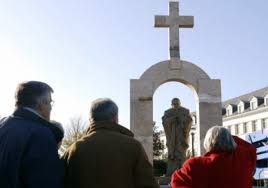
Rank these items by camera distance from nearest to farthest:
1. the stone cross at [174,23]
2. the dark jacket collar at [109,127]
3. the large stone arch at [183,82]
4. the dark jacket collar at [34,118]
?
the dark jacket collar at [34,118] < the dark jacket collar at [109,127] < the large stone arch at [183,82] < the stone cross at [174,23]

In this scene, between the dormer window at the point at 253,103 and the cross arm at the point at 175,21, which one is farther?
the dormer window at the point at 253,103

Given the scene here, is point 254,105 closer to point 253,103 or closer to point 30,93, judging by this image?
point 253,103

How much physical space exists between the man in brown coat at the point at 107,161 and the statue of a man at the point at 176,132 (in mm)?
9304

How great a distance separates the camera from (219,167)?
4.08 m

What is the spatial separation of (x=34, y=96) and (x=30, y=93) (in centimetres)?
4

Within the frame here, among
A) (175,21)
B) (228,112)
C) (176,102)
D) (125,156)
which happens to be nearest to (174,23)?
(175,21)

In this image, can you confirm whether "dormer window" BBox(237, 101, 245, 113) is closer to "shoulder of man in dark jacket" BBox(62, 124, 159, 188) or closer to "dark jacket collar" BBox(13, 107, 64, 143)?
"shoulder of man in dark jacket" BBox(62, 124, 159, 188)

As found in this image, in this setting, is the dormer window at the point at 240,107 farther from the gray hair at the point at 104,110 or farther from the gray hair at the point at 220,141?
the gray hair at the point at 104,110

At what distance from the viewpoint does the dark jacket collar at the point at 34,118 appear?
3325 millimetres

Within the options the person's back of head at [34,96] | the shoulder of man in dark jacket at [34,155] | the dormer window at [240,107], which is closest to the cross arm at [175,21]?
the person's back of head at [34,96]

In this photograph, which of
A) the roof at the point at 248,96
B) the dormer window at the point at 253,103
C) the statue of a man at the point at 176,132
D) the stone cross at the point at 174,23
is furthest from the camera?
the roof at the point at 248,96

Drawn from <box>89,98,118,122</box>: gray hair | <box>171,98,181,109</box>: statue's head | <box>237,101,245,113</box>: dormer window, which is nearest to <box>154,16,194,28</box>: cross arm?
<box>171,98,181,109</box>: statue's head

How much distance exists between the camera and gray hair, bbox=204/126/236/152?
4121 mm

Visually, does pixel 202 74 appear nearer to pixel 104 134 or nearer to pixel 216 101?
pixel 216 101
